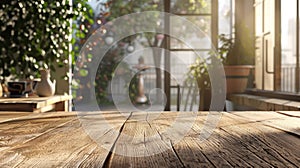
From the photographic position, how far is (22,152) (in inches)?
31.7

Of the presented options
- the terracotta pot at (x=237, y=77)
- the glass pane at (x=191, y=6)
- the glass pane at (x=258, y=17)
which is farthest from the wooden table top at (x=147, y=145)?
the glass pane at (x=191, y=6)

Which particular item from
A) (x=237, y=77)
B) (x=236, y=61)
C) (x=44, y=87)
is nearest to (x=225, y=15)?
(x=236, y=61)

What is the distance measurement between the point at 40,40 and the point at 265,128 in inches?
108

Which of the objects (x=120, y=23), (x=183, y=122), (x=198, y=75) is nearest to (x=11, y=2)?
(x=198, y=75)

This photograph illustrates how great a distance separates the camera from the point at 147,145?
88cm

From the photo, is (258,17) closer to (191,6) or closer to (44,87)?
(191,6)

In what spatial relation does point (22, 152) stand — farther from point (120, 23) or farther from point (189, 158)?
point (120, 23)

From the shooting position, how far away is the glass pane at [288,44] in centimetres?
341

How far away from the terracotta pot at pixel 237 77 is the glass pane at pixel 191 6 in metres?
0.89

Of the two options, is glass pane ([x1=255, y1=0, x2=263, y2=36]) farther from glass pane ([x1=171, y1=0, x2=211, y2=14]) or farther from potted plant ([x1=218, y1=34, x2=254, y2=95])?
glass pane ([x1=171, y1=0, x2=211, y2=14])

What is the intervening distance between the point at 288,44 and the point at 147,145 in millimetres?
2969

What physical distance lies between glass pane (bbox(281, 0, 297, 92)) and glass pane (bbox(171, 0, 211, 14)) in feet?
4.22

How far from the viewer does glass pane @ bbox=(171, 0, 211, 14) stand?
484 centimetres

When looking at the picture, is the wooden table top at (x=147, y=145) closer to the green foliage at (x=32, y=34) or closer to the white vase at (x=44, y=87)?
the white vase at (x=44, y=87)
